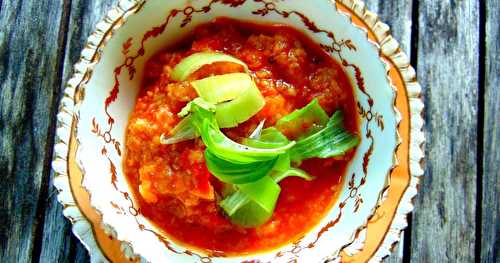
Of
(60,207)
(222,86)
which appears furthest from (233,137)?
(60,207)

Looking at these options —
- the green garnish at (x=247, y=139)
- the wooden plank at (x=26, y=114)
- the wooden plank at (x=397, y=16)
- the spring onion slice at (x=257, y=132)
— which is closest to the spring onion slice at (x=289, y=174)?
the green garnish at (x=247, y=139)

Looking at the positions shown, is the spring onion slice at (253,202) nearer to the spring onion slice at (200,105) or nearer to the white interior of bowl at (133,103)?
the white interior of bowl at (133,103)

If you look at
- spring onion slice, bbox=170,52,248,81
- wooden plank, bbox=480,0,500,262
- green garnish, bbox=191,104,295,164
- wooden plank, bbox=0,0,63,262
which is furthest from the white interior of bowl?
wooden plank, bbox=480,0,500,262

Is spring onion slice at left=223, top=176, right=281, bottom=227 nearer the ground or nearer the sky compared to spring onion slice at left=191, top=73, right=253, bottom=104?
nearer the ground

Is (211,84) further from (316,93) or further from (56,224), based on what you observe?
(56,224)

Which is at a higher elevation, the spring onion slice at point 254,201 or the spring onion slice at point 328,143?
the spring onion slice at point 328,143

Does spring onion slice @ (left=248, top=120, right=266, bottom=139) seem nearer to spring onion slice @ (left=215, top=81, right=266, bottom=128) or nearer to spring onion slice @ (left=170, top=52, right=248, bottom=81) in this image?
spring onion slice @ (left=215, top=81, right=266, bottom=128)

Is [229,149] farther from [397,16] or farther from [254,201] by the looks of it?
[397,16]
